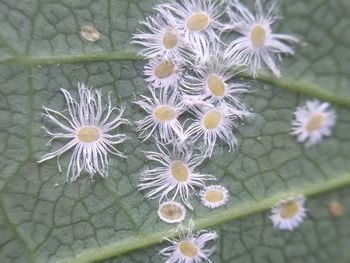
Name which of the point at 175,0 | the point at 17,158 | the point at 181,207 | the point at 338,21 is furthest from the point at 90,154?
the point at 338,21

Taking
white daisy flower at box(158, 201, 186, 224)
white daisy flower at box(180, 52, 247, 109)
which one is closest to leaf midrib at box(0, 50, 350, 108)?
white daisy flower at box(180, 52, 247, 109)

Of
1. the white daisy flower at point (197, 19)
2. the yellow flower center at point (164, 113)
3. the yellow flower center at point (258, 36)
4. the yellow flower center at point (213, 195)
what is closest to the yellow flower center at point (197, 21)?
the white daisy flower at point (197, 19)

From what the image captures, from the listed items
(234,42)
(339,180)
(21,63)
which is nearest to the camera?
(21,63)

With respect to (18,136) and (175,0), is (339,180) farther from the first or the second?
(18,136)

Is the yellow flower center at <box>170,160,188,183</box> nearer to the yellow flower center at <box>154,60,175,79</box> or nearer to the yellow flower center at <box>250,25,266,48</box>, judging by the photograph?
the yellow flower center at <box>154,60,175,79</box>

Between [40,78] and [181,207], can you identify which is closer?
[40,78]

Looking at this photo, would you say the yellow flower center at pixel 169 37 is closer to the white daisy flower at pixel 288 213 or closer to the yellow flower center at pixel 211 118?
the yellow flower center at pixel 211 118

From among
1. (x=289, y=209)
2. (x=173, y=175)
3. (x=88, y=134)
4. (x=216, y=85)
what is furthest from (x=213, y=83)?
(x=289, y=209)

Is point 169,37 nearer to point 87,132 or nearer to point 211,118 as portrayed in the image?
point 211,118
